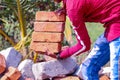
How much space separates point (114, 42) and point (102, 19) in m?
0.22

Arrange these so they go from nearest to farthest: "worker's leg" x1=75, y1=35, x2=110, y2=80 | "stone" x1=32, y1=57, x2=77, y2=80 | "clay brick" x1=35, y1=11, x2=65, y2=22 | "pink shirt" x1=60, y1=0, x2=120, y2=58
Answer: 1. "pink shirt" x1=60, y1=0, x2=120, y2=58
2. "worker's leg" x1=75, y1=35, x2=110, y2=80
3. "clay brick" x1=35, y1=11, x2=65, y2=22
4. "stone" x1=32, y1=57, x2=77, y2=80

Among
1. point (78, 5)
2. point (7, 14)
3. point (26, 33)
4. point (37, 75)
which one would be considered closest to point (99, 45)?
point (78, 5)

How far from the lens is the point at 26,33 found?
675 centimetres

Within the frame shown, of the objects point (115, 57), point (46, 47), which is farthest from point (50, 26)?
point (115, 57)

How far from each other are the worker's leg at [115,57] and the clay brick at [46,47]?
773mm

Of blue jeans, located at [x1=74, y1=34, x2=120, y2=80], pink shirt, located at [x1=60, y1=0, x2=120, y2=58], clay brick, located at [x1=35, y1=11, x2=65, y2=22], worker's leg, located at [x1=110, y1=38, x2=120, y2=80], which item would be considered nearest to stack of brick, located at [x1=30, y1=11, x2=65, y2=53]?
clay brick, located at [x1=35, y1=11, x2=65, y2=22]

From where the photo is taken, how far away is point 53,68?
5.04m

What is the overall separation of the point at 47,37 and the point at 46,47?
103 mm

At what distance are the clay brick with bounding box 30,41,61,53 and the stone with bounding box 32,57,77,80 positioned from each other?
19cm

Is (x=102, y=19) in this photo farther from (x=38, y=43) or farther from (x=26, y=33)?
(x=26, y=33)

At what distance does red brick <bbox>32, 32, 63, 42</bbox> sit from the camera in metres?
4.87

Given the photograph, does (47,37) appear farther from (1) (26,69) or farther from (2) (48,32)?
(1) (26,69)

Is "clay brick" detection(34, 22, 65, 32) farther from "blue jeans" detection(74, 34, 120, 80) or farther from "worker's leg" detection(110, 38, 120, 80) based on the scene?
"worker's leg" detection(110, 38, 120, 80)

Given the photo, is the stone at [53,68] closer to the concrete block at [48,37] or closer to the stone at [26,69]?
the concrete block at [48,37]
